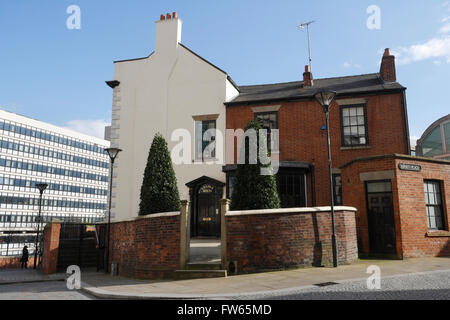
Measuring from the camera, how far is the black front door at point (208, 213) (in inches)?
702

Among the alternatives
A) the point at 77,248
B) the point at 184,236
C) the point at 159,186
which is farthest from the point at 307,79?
the point at 77,248

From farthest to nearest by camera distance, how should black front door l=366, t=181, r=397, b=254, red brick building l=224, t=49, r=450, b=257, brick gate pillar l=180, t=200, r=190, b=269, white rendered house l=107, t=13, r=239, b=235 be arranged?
white rendered house l=107, t=13, r=239, b=235, red brick building l=224, t=49, r=450, b=257, black front door l=366, t=181, r=397, b=254, brick gate pillar l=180, t=200, r=190, b=269

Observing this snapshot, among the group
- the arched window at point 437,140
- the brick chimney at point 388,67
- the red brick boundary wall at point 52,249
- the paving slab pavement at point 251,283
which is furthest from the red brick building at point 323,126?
the arched window at point 437,140

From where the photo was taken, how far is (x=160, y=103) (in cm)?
2055

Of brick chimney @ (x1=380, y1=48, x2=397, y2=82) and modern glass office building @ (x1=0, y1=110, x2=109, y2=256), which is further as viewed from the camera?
modern glass office building @ (x1=0, y1=110, x2=109, y2=256)

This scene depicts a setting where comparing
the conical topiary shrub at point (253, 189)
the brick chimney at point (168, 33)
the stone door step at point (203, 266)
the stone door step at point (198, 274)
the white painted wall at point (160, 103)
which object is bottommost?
the stone door step at point (198, 274)

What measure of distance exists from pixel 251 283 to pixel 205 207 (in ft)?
32.4

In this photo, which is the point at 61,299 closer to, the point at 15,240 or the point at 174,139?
the point at 174,139

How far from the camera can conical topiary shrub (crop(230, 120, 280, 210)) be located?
11195mm

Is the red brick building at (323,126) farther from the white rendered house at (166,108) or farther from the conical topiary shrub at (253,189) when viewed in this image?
the conical topiary shrub at (253,189)

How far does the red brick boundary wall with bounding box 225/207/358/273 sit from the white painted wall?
8637 mm

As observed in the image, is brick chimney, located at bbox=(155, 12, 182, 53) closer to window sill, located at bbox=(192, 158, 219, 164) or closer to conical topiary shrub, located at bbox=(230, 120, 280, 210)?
window sill, located at bbox=(192, 158, 219, 164)

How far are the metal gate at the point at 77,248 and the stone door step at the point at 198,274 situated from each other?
27.6ft

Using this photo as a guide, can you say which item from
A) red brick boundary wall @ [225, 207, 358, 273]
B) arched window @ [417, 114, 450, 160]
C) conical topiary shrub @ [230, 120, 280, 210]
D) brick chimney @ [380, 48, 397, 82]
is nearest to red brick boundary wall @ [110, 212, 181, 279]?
red brick boundary wall @ [225, 207, 358, 273]
